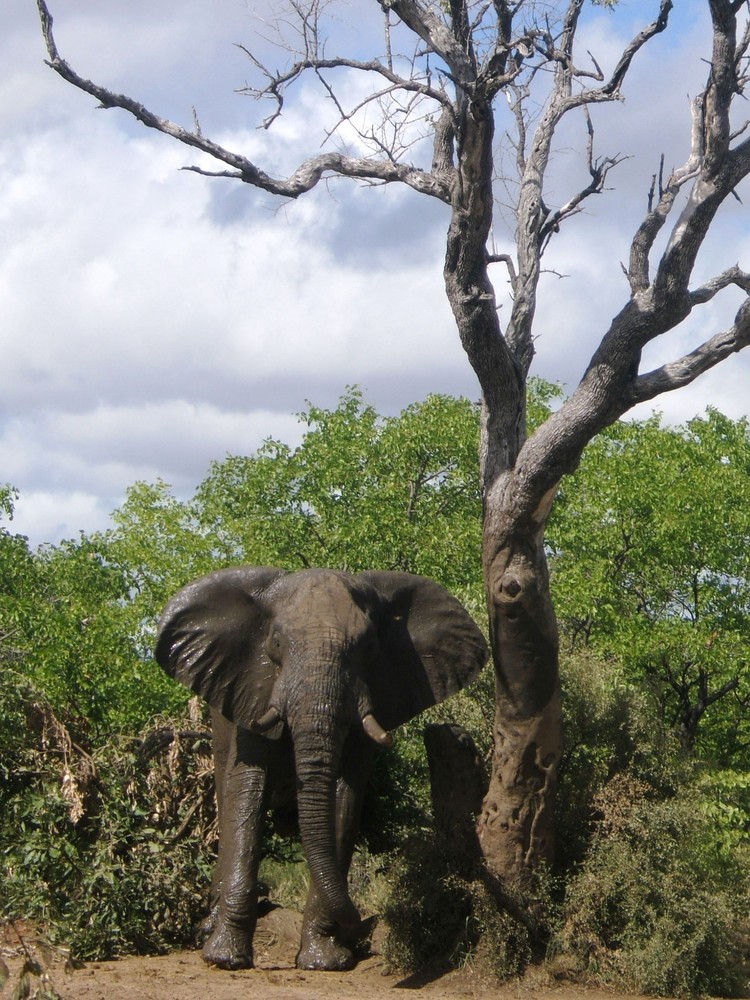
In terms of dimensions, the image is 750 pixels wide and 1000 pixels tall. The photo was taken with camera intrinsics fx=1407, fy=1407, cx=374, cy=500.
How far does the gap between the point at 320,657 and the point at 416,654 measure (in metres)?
1.55

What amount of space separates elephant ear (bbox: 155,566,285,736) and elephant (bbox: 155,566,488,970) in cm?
1

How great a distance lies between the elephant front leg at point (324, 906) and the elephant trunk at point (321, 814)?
0.40ft

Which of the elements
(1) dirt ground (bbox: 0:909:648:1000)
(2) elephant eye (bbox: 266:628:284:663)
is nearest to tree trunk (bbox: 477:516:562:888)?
(1) dirt ground (bbox: 0:909:648:1000)

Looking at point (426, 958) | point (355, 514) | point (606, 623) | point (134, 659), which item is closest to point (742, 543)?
point (606, 623)

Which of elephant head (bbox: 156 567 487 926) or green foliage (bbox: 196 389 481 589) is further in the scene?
green foliage (bbox: 196 389 481 589)

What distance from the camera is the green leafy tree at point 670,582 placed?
20.8m

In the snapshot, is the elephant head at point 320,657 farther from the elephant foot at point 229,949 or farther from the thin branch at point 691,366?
the thin branch at point 691,366

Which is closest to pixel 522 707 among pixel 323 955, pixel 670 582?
pixel 323 955

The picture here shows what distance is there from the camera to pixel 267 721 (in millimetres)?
10688

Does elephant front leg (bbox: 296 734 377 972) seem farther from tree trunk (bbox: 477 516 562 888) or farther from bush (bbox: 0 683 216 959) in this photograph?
bush (bbox: 0 683 216 959)

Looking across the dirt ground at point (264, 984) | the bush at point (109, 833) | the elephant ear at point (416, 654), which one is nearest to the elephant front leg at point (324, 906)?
the dirt ground at point (264, 984)

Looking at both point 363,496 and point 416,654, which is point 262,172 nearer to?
point 416,654

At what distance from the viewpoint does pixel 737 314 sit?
33.7ft

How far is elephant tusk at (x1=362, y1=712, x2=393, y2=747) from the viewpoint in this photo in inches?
400
